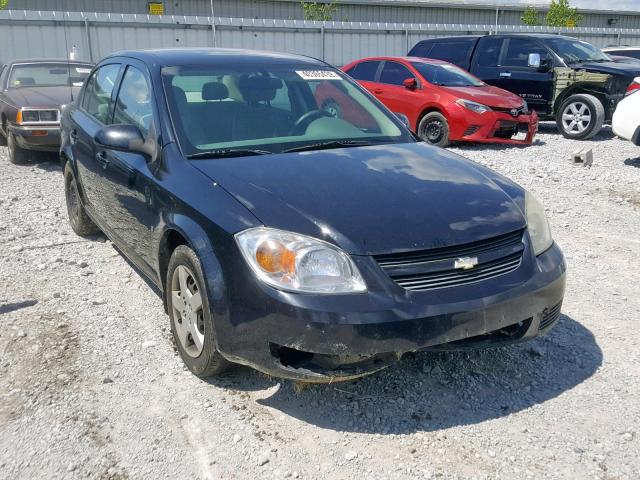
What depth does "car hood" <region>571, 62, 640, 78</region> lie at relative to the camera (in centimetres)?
1095

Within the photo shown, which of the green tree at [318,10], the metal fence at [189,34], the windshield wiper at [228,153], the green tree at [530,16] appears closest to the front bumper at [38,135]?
the windshield wiper at [228,153]

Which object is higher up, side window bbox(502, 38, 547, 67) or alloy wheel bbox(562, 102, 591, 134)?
side window bbox(502, 38, 547, 67)

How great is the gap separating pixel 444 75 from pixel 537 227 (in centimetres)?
Answer: 825

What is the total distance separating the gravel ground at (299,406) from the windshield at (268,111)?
4.12 feet

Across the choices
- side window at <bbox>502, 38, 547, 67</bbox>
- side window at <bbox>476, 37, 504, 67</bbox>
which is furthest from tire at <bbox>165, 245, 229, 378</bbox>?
side window at <bbox>476, 37, 504, 67</bbox>

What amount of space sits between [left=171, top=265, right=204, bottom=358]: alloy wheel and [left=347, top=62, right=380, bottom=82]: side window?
8.84 meters

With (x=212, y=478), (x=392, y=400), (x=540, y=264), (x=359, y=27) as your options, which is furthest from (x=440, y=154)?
(x=359, y=27)

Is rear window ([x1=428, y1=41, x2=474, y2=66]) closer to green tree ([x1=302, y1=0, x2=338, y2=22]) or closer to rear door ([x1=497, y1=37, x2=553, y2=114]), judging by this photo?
rear door ([x1=497, y1=37, x2=553, y2=114])

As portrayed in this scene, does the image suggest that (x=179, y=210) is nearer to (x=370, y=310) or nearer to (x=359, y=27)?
(x=370, y=310)

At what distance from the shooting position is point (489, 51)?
12.5 m

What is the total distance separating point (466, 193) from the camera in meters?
3.14

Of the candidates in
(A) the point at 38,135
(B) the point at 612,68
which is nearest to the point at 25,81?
(A) the point at 38,135

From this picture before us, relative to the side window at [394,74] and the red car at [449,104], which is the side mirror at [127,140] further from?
the side window at [394,74]

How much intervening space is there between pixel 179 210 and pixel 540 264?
1.79 m
